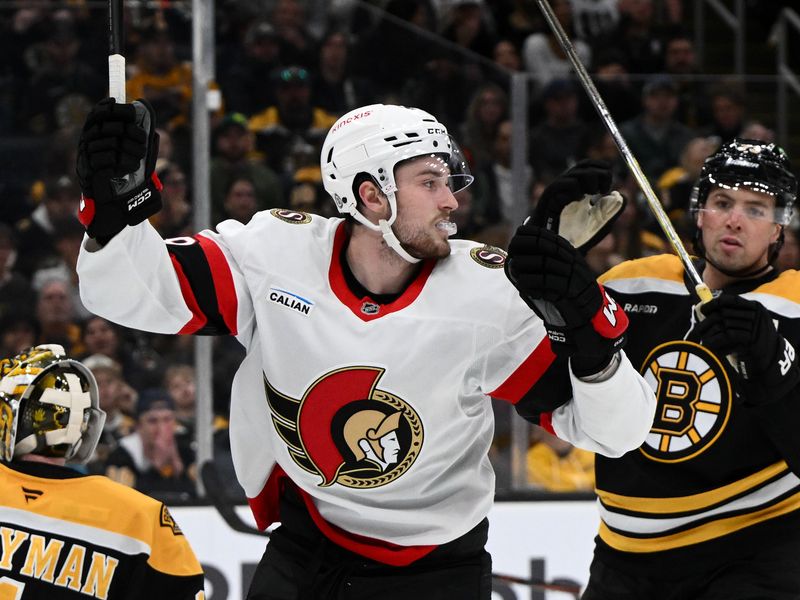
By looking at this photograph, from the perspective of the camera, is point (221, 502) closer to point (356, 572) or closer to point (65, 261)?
point (65, 261)

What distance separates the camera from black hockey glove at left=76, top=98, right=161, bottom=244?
8.18ft

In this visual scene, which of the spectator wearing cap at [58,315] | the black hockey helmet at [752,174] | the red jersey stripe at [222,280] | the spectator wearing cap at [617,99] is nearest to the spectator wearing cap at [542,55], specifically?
the spectator wearing cap at [617,99]

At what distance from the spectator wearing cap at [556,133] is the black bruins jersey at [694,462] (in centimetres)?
203

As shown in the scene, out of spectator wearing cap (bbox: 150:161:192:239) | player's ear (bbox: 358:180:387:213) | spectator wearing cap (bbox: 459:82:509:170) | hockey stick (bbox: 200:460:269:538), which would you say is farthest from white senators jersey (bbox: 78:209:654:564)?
spectator wearing cap (bbox: 459:82:509:170)

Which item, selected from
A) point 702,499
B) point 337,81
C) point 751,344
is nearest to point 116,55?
point 751,344

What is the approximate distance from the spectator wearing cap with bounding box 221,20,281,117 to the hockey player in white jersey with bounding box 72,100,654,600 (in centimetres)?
219

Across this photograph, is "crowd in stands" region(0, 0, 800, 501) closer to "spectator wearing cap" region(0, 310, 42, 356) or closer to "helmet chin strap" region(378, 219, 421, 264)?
"spectator wearing cap" region(0, 310, 42, 356)

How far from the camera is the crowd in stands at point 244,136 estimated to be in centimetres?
494

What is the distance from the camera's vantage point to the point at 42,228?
195 inches

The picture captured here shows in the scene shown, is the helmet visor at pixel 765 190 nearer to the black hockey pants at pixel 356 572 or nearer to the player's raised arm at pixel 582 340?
the player's raised arm at pixel 582 340

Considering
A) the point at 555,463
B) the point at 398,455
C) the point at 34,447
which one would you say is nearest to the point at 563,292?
the point at 398,455

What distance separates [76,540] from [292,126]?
269cm

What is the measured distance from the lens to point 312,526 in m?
2.95

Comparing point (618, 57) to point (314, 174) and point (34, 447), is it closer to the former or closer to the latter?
point (314, 174)
